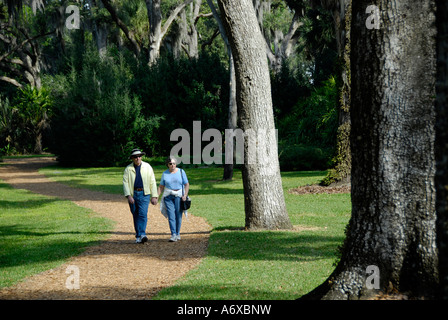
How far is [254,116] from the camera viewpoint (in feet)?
35.1

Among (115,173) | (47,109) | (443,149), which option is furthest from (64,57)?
(443,149)

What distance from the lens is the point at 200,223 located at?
13.3 m

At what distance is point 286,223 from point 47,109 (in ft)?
114

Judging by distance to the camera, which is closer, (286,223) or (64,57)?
(286,223)

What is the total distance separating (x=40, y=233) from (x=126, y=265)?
4.57 metres

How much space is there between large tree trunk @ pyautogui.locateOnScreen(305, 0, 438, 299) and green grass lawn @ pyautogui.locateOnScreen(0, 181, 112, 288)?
5631 mm

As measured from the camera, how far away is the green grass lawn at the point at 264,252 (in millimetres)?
6816

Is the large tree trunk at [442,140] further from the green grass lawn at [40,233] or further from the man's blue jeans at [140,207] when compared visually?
the man's blue jeans at [140,207]

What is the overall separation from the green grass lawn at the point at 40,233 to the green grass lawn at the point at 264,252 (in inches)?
107
